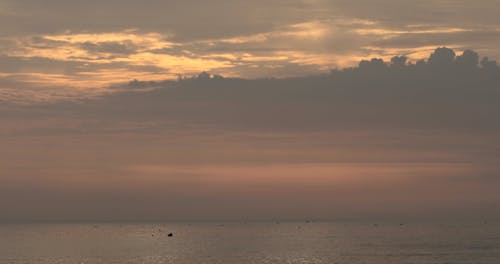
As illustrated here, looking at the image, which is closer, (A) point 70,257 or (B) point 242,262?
(B) point 242,262

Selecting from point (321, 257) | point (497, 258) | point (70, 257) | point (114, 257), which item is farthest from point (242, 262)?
point (497, 258)

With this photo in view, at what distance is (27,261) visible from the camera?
527ft

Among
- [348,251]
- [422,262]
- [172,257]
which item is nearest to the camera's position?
[422,262]

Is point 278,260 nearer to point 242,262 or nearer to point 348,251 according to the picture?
point 242,262

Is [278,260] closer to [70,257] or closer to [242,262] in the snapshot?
[242,262]

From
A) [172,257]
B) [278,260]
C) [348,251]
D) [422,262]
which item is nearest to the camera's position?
[422,262]

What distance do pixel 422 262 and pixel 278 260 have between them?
109 ft

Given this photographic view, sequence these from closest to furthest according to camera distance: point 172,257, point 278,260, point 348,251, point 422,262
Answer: point 422,262 → point 278,260 → point 172,257 → point 348,251

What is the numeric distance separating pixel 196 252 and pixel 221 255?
16794 millimetres

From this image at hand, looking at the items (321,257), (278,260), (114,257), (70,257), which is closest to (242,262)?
(278,260)

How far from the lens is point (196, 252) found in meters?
192

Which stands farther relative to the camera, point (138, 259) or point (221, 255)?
point (221, 255)

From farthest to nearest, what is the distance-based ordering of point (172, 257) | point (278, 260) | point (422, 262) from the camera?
1. point (172, 257)
2. point (278, 260)
3. point (422, 262)

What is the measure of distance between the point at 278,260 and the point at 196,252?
36.6 meters
